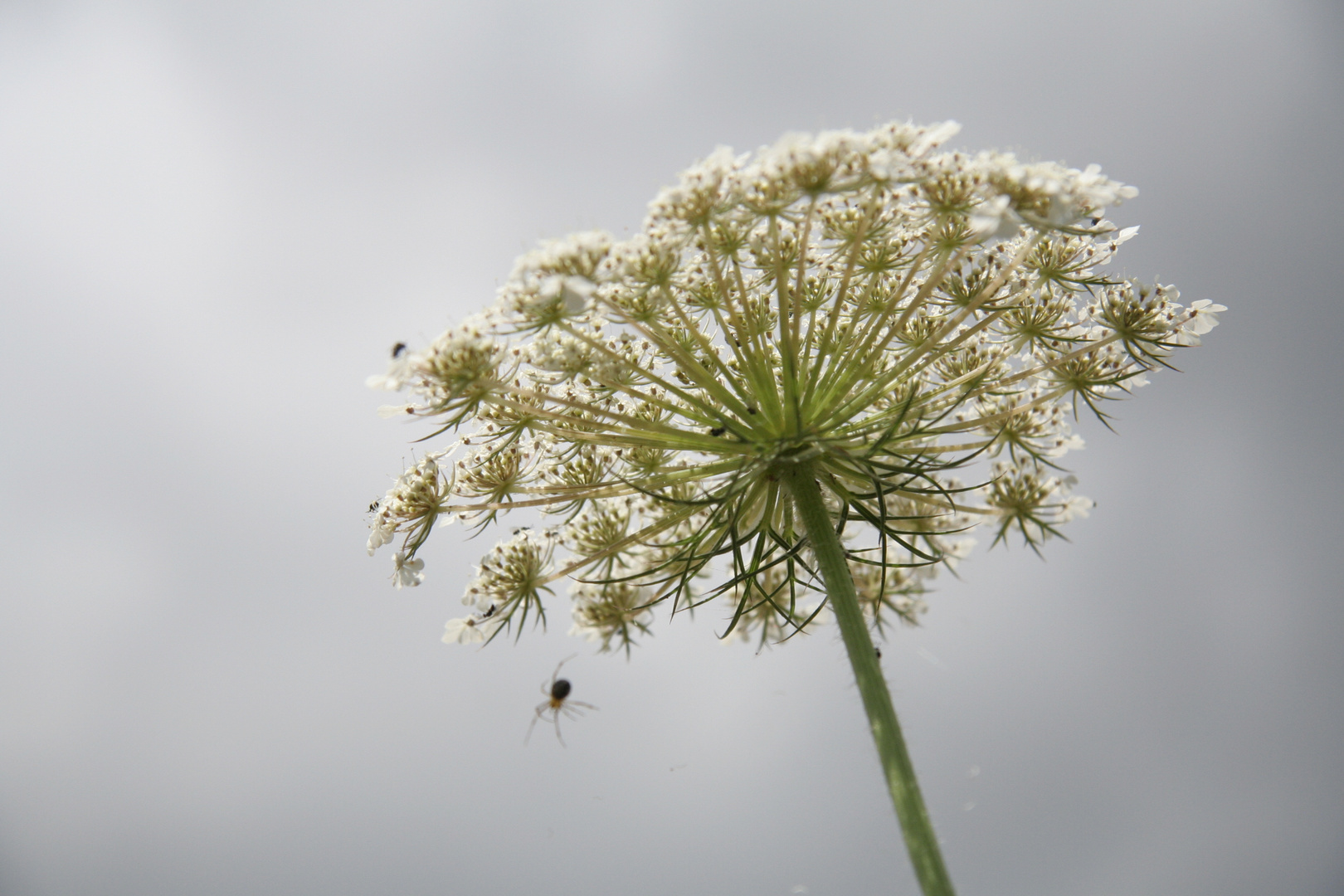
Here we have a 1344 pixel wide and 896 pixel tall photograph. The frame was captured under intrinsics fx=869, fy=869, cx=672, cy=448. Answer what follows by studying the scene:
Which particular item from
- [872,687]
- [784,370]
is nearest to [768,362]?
[784,370]

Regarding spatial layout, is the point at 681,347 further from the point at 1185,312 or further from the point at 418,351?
the point at 1185,312

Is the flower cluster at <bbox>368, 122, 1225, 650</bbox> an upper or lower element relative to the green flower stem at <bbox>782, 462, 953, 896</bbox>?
upper

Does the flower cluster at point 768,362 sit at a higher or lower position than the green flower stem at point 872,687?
higher

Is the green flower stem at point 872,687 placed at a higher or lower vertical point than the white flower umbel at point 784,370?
lower

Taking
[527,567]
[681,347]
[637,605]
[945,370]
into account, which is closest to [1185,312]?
[945,370]
